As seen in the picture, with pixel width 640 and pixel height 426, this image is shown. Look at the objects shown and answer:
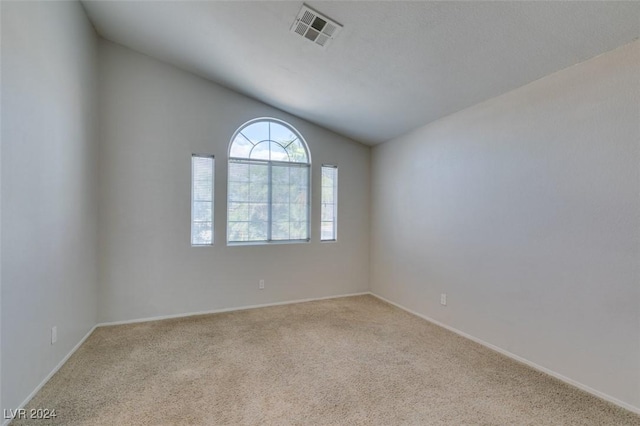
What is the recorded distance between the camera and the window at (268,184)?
3.82m

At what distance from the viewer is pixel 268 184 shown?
3.98 meters

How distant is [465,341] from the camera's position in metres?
2.85

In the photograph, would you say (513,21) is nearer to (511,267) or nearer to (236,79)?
(511,267)

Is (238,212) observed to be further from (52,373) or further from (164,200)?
(52,373)

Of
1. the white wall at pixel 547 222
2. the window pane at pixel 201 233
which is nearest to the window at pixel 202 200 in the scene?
the window pane at pixel 201 233

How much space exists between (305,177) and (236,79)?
1528 millimetres

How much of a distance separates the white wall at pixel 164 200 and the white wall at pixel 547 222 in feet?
6.64

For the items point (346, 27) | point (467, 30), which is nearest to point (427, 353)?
point (467, 30)

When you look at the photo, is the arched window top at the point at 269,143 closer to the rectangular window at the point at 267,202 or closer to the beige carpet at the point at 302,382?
the rectangular window at the point at 267,202

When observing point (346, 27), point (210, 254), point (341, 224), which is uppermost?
point (346, 27)

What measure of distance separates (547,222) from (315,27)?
238 centimetres

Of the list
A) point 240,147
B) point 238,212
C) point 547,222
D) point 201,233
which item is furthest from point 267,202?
point 547,222

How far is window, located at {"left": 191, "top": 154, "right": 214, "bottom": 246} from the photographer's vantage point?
11.9 ft

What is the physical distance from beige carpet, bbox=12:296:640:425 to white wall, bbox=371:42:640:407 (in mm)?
285
